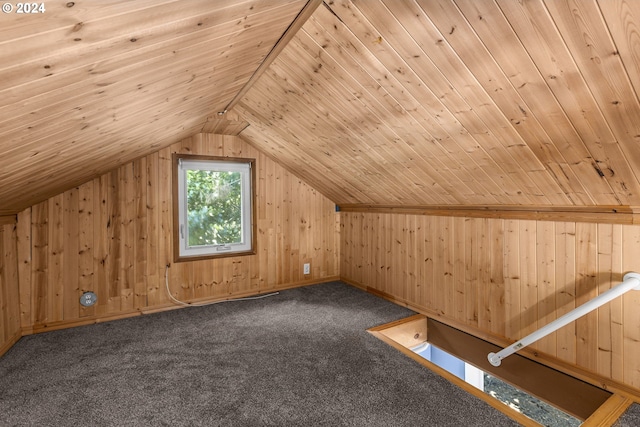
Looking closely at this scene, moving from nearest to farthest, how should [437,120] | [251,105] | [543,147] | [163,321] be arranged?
1. [543,147]
2. [437,120]
3. [251,105]
4. [163,321]

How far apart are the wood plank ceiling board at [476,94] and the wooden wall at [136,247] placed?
4.09ft

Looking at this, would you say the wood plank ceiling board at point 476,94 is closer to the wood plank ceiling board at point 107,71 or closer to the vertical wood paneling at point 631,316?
the vertical wood paneling at point 631,316

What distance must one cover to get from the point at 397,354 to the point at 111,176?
Answer: 2.95 metres

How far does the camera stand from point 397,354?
Answer: 2.24 meters

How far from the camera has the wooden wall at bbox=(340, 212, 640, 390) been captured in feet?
6.05

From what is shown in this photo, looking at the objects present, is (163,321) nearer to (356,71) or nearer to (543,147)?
(356,71)

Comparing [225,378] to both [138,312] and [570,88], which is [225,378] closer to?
[138,312]

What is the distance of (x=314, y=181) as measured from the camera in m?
3.81

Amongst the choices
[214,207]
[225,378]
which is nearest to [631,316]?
[225,378]

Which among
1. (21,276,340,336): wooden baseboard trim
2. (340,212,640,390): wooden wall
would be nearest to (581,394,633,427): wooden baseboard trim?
(340,212,640,390): wooden wall

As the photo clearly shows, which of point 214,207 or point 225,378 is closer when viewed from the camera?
point 225,378

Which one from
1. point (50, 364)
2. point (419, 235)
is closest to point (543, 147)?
point (419, 235)

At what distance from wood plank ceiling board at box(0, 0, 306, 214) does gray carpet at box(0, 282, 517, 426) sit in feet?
3.81

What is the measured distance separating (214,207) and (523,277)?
3.01m
